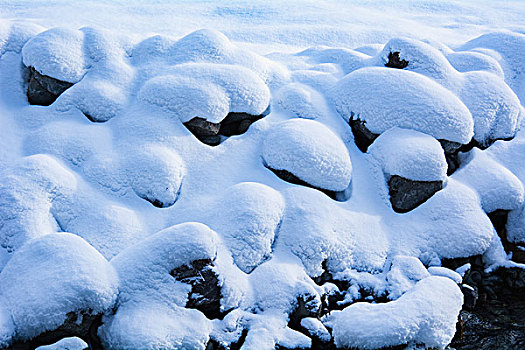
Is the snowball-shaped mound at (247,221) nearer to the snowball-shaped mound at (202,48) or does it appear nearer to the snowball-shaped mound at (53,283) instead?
the snowball-shaped mound at (53,283)

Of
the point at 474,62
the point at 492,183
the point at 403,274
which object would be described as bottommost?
the point at 403,274

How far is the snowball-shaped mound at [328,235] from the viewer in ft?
16.9

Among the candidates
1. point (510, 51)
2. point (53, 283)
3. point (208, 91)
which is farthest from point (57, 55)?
point (510, 51)

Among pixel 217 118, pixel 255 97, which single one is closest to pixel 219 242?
pixel 217 118

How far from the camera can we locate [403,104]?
660 cm

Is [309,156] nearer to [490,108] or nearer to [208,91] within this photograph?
[208,91]

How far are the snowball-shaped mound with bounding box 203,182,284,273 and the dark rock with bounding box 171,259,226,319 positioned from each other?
0.47m

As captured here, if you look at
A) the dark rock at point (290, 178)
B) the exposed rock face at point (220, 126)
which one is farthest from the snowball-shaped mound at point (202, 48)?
the dark rock at point (290, 178)

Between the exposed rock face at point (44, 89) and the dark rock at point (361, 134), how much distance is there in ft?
13.2

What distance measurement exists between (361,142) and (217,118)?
6.69 ft

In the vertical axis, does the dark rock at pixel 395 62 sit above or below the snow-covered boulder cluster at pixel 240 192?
above

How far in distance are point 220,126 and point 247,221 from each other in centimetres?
179

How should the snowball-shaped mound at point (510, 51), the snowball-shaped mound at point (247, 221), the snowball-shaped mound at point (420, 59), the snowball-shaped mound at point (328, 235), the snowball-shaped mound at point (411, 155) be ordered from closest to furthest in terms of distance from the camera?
1. the snowball-shaped mound at point (247, 221)
2. the snowball-shaped mound at point (328, 235)
3. the snowball-shaped mound at point (411, 155)
4. the snowball-shaped mound at point (420, 59)
5. the snowball-shaped mound at point (510, 51)

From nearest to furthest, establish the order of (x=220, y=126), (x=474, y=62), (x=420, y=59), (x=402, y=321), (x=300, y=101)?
(x=402, y=321) → (x=220, y=126) → (x=300, y=101) → (x=420, y=59) → (x=474, y=62)
